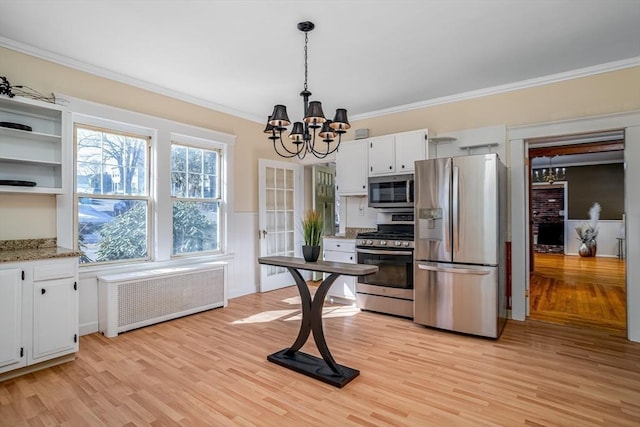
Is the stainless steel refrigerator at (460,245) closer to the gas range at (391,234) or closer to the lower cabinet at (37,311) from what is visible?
the gas range at (391,234)

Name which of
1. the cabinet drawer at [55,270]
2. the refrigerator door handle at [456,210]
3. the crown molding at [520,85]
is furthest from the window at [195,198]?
the refrigerator door handle at [456,210]

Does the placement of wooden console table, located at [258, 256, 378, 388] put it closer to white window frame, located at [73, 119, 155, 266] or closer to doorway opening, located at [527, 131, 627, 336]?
white window frame, located at [73, 119, 155, 266]

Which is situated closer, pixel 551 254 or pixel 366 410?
pixel 366 410

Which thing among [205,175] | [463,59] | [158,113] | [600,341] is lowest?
[600,341]

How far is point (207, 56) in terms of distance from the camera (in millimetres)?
3250

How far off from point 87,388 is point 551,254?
36.4ft

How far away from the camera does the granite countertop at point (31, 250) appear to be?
261 centimetres

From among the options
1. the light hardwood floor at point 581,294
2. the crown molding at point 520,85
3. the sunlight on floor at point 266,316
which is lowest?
the sunlight on floor at point 266,316

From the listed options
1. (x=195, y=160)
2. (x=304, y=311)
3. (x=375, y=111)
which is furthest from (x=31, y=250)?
(x=375, y=111)

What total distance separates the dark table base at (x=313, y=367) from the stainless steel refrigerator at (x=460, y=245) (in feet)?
4.64

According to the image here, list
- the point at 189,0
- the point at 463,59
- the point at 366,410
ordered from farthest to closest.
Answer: the point at 463,59 < the point at 189,0 < the point at 366,410

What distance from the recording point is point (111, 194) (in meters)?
3.77

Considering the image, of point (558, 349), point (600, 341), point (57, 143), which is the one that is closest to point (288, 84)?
point (57, 143)

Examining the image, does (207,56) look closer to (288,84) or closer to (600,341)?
(288,84)
